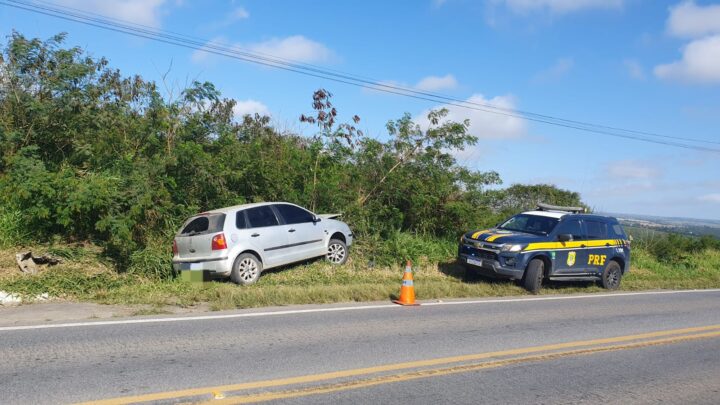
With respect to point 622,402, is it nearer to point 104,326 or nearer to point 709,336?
point 709,336

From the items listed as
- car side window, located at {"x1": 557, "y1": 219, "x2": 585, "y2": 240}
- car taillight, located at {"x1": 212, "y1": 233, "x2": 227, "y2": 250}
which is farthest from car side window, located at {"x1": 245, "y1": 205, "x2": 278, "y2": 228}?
car side window, located at {"x1": 557, "y1": 219, "x2": 585, "y2": 240}

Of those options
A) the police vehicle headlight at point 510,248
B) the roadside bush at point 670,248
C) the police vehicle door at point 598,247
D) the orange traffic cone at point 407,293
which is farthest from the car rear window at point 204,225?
the roadside bush at point 670,248

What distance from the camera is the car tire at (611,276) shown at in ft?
47.2

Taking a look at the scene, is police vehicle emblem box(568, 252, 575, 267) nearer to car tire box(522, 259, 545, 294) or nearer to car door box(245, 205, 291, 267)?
car tire box(522, 259, 545, 294)

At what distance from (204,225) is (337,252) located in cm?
345

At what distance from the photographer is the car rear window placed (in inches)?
443

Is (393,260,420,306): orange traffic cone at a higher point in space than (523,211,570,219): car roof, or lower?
lower

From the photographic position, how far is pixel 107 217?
11.5 metres

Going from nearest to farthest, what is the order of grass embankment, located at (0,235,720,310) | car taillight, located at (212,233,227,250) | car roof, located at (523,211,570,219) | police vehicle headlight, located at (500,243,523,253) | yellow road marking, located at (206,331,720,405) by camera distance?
yellow road marking, located at (206,331,720,405) → grass embankment, located at (0,235,720,310) → car taillight, located at (212,233,227,250) → police vehicle headlight, located at (500,243,523,253) → car roof, located at (523,211,570,219)

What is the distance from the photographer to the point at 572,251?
13484 mm

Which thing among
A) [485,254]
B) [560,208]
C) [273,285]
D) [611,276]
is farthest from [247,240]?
[611,276]

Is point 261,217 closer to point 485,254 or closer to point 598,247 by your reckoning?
point 485,254

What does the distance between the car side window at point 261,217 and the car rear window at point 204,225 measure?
64 centimetres

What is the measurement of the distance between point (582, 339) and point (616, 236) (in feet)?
24.3
